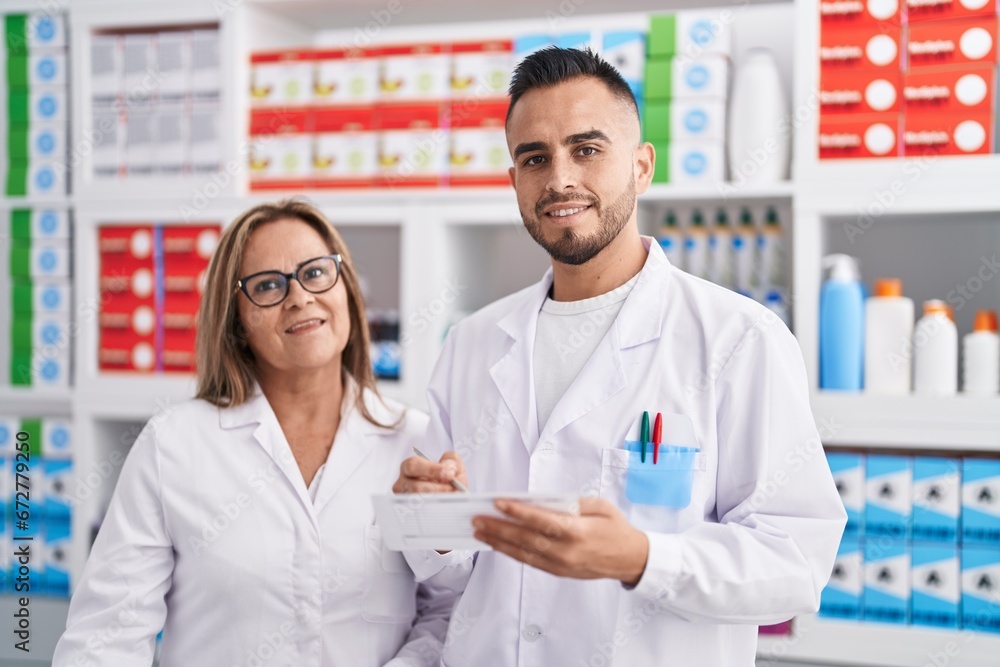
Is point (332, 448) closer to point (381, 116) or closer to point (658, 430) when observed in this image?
point (658, 430)

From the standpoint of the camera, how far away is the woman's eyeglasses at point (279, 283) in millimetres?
1757

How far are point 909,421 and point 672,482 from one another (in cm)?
111

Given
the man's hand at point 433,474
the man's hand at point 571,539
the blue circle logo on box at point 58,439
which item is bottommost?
the blue circle logo on box at point 58,439

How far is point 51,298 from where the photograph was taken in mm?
2848

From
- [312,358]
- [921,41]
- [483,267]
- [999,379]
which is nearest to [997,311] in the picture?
[999,379]

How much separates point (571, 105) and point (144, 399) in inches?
70.5

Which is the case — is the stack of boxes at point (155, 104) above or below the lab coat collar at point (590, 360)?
above

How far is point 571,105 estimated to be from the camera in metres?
1.47

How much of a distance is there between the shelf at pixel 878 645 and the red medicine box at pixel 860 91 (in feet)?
4.00

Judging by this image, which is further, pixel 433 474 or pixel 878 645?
pixel 878 645

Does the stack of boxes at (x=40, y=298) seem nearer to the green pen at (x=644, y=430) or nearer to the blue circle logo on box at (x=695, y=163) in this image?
the blue circle logo on box at (x=695, y=163)

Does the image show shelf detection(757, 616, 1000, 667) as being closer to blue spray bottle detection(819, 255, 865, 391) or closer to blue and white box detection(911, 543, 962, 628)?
blue and white box detection(911, 543, 962, 628)

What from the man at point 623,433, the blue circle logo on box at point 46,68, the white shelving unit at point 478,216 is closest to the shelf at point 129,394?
the white shelving unit at point 478,216

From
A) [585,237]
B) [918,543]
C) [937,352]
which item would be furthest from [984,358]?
[585,237]
